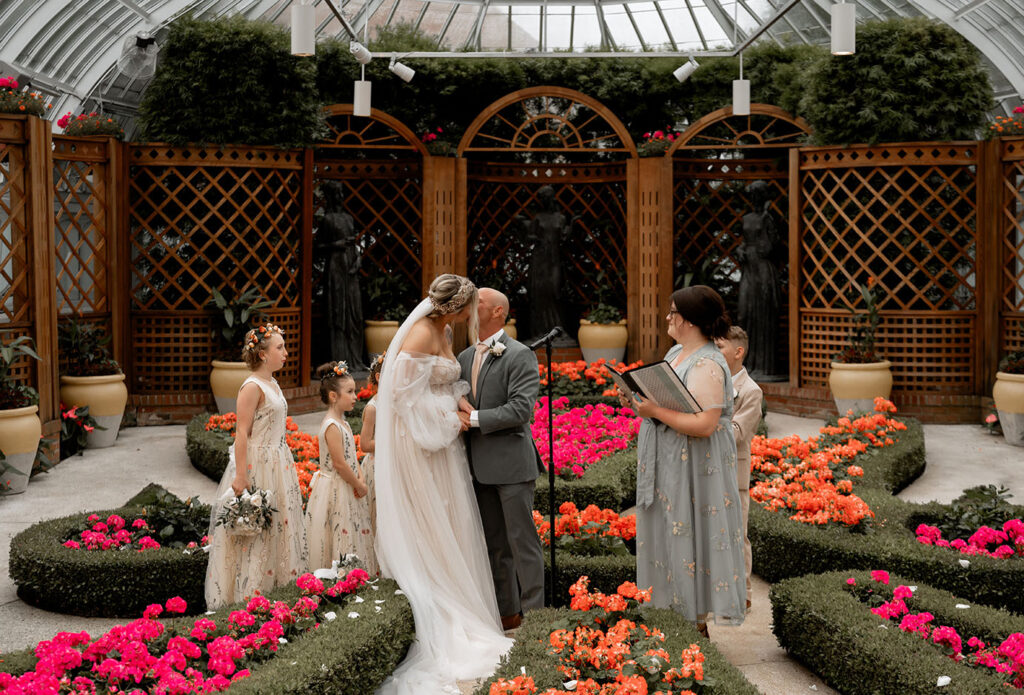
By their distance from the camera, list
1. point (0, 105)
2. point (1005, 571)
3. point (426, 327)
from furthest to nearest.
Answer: point (0, 105)
point (1005, 571)
point (426, 327)

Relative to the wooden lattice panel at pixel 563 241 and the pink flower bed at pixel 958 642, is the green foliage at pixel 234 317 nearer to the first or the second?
the wooden lattice panel at pixel 563 241

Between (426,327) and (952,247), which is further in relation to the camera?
(952,247)

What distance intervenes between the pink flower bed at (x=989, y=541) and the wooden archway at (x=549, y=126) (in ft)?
22.2

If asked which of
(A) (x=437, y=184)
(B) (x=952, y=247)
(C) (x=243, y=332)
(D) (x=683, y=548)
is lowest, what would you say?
(D) (x=683, y=548)

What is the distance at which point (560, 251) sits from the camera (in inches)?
453

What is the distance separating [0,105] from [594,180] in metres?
6.30

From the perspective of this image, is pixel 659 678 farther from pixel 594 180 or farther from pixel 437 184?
pixel 594 180

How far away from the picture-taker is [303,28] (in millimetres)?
6516

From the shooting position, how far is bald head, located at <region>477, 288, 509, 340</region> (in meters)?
4.08

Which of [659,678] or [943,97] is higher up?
[943,97]

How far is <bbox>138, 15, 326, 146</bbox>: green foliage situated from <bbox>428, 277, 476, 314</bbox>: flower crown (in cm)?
613

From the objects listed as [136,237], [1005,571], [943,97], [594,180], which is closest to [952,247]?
[943,97]

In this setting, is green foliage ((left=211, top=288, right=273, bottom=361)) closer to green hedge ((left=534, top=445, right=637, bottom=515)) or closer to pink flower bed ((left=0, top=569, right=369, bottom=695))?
green hedge ((left=534, top=445, right=637, bottom=515))

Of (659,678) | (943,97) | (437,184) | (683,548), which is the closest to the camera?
(659,678)
